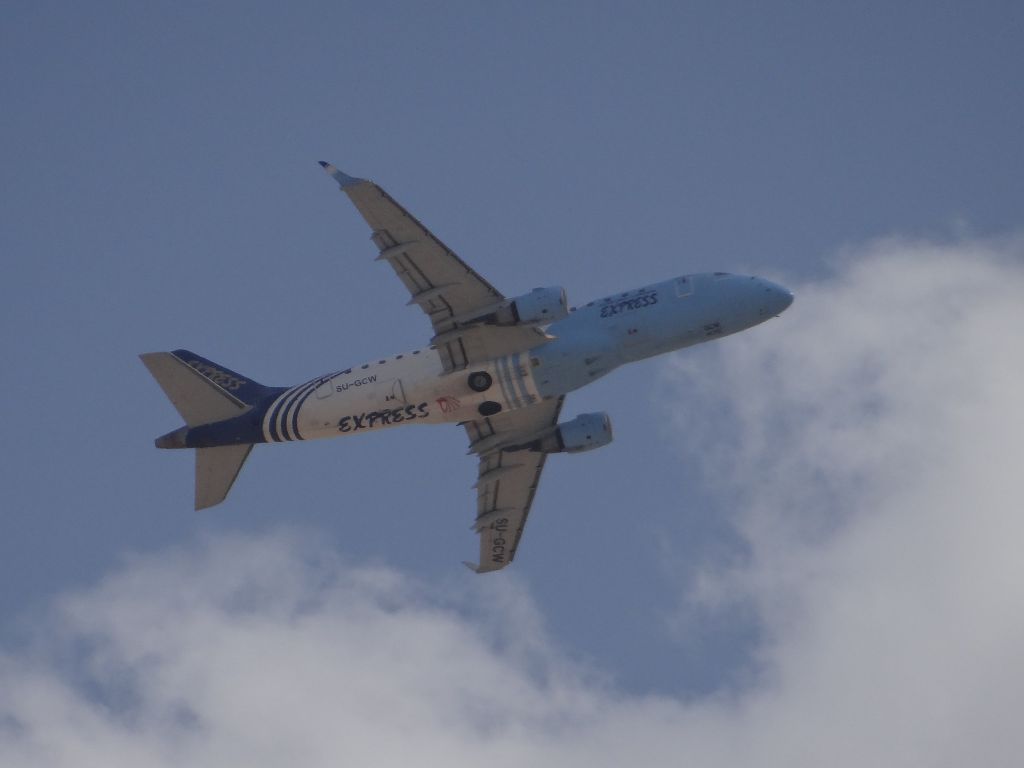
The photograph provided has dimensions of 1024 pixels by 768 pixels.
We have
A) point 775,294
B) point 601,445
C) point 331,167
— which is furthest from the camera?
point 601,445

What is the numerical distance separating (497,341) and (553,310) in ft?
10.8

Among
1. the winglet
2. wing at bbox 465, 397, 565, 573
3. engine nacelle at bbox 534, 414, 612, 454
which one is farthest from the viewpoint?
wing at bbox 465, 397, 565, 573

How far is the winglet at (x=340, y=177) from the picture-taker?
6397 cm

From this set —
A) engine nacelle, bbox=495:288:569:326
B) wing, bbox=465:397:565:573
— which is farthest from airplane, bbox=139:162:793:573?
wing, bbox=465:397:565:573

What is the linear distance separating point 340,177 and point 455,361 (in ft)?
37.2

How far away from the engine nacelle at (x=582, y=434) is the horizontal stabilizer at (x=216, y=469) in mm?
15089

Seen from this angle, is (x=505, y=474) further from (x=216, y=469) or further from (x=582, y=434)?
(x=216, y=469)

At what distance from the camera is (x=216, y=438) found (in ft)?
245

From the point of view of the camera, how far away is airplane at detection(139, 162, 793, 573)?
6981 centimetres

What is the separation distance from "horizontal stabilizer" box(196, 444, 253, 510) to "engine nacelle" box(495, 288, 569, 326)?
47.3 ft

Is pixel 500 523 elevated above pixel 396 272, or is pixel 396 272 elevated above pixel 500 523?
pixel 396 272

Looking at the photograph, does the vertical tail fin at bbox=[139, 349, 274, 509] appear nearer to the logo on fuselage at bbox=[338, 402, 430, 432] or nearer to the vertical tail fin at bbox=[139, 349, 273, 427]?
the vertical tail fin at bbox=[139, 349, 273, 427]

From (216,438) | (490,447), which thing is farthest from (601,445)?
(216,438)

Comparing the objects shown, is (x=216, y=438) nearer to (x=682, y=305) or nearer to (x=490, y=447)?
(x=490, y=447)
